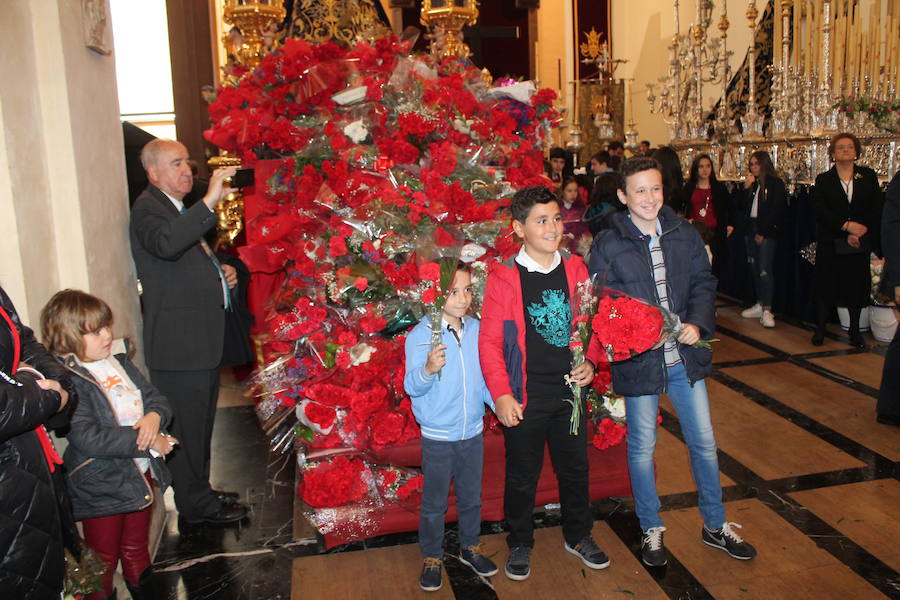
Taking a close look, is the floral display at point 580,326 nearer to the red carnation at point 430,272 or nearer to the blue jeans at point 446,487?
the blue jeans at point 446,487

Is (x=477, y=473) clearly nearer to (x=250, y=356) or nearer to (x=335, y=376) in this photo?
(x=335, y=376)

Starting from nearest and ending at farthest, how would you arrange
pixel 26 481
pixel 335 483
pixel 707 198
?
pixel 26 481, pixel 335 483, pixel 707 198

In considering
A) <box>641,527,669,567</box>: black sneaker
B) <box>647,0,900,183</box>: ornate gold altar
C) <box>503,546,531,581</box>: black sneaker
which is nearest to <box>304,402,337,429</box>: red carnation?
<box>503,546,531,581</box>: black sneaker

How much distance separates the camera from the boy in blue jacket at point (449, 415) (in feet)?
8.60

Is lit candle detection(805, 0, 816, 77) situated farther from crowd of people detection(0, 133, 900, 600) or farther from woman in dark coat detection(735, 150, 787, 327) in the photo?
crowd of people detection(0, 133, 900, 600)

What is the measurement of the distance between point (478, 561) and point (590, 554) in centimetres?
42

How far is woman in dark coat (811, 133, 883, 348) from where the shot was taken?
553cm

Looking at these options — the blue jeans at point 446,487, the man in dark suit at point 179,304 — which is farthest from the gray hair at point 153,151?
the blue jeans at point 446,487

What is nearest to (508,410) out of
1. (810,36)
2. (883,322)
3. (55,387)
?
(55,387)

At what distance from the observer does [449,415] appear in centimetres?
265

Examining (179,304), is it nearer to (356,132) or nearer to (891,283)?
(356,132)

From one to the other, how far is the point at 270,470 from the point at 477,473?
156 cm

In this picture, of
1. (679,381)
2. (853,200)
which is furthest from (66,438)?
(853,200)

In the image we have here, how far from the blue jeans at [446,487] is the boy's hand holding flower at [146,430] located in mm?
913
